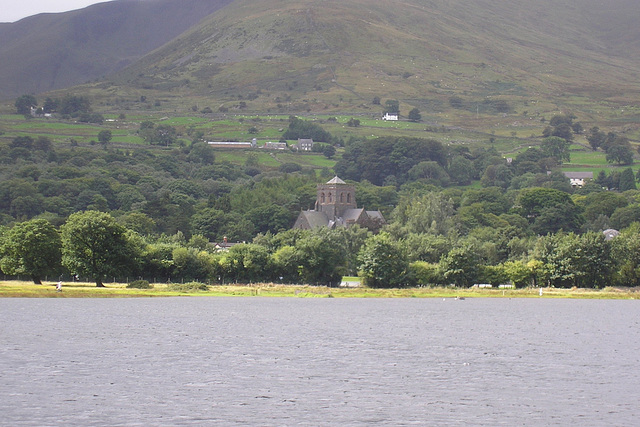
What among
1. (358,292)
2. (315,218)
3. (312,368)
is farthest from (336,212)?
(312,368)

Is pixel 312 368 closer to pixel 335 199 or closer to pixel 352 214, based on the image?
pixel 352 214

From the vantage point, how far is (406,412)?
121 feet

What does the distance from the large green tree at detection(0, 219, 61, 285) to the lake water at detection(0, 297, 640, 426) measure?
1336cm

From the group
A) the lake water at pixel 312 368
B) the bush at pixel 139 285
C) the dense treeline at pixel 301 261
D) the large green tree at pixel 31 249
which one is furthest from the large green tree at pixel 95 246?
the lake water at pixel 312 368

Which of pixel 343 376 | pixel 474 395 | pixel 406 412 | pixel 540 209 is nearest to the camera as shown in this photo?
pixel 406 412

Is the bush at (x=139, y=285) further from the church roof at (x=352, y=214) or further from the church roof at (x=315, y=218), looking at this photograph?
the church roof at (x=352, y=214)

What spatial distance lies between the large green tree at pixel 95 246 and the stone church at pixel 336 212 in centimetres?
7980

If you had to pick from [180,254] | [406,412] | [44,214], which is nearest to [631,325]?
[406,412]

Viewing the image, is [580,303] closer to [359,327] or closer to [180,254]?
[359,327]

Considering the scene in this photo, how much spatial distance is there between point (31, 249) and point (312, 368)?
2251 inches

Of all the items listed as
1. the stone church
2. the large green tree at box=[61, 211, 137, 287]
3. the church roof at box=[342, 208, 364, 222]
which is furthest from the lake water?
the church roof at box=[342, 208, 364, 222]

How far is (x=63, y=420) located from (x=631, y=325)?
5325 centimetres

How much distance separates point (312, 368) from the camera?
47875 mm

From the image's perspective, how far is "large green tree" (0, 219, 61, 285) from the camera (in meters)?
95.9
